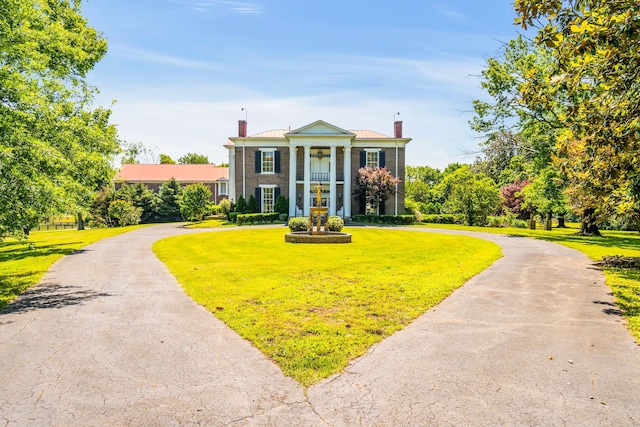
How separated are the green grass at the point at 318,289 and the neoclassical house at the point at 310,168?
20.9 metres

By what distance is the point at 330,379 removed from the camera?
4.70 metres

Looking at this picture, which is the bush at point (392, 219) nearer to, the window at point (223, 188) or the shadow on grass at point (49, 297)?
the window at point (223, 188)

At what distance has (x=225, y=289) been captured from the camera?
9.55 meters

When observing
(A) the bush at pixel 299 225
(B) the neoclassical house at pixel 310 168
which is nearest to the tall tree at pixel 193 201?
(B) the neoclassical house at pixel 310 168

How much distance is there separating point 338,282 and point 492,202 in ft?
100

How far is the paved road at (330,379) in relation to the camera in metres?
4.00

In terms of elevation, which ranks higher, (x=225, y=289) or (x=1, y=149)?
(x=1, y=149)

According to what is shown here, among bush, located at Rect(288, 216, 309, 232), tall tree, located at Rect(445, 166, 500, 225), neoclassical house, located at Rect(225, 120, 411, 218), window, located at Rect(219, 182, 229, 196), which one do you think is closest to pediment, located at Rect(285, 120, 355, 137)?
neoclassical house, located at Rect(225, 120, 411, 218)

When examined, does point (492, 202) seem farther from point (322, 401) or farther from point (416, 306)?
point (322, 401)

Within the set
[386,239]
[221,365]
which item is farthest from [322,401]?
[386,239]

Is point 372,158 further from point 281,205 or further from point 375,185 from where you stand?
point 281,205

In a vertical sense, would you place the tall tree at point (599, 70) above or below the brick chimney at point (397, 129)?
below

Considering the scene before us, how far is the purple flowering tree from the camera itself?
38719 millimetres

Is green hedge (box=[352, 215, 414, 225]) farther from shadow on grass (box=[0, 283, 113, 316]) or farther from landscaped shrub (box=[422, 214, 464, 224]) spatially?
shadow on grass (box=[0, 283, 113, 316])
